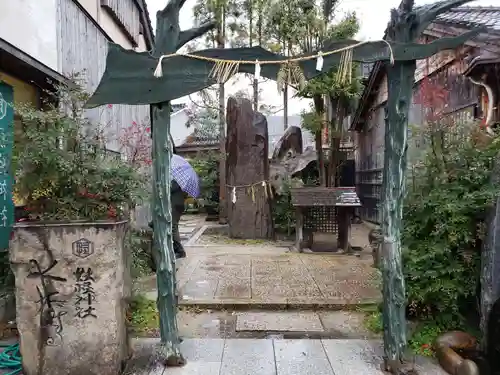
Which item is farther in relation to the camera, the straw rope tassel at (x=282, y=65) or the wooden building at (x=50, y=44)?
the wooden building at (x=50, y=44)

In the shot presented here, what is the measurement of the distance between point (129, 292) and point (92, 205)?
1.03 m

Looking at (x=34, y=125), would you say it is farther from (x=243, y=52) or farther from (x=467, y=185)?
(x=467, y=185)

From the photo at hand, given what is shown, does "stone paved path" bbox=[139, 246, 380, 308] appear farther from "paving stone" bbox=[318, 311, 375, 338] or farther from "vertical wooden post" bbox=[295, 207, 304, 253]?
"vertical wooden post" bbox=[295, 207, 304, 253]

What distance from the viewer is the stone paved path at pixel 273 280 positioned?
19.6 ft

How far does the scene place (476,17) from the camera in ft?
26.0

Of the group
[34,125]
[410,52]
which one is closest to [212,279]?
[34,125]

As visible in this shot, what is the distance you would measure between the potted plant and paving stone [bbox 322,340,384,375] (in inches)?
88.4

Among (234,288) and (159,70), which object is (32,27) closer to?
(159,70)

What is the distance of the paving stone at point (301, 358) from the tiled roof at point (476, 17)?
18.2 feet

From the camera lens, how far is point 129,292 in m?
4.36

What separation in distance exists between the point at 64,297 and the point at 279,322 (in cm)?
272

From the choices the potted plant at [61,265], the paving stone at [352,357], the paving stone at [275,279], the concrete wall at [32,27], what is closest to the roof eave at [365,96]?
the paving stone at [275,279]

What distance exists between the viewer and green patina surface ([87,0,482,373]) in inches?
156

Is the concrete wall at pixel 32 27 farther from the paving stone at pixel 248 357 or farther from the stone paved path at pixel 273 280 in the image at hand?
the paving stone at pixel 248 357
